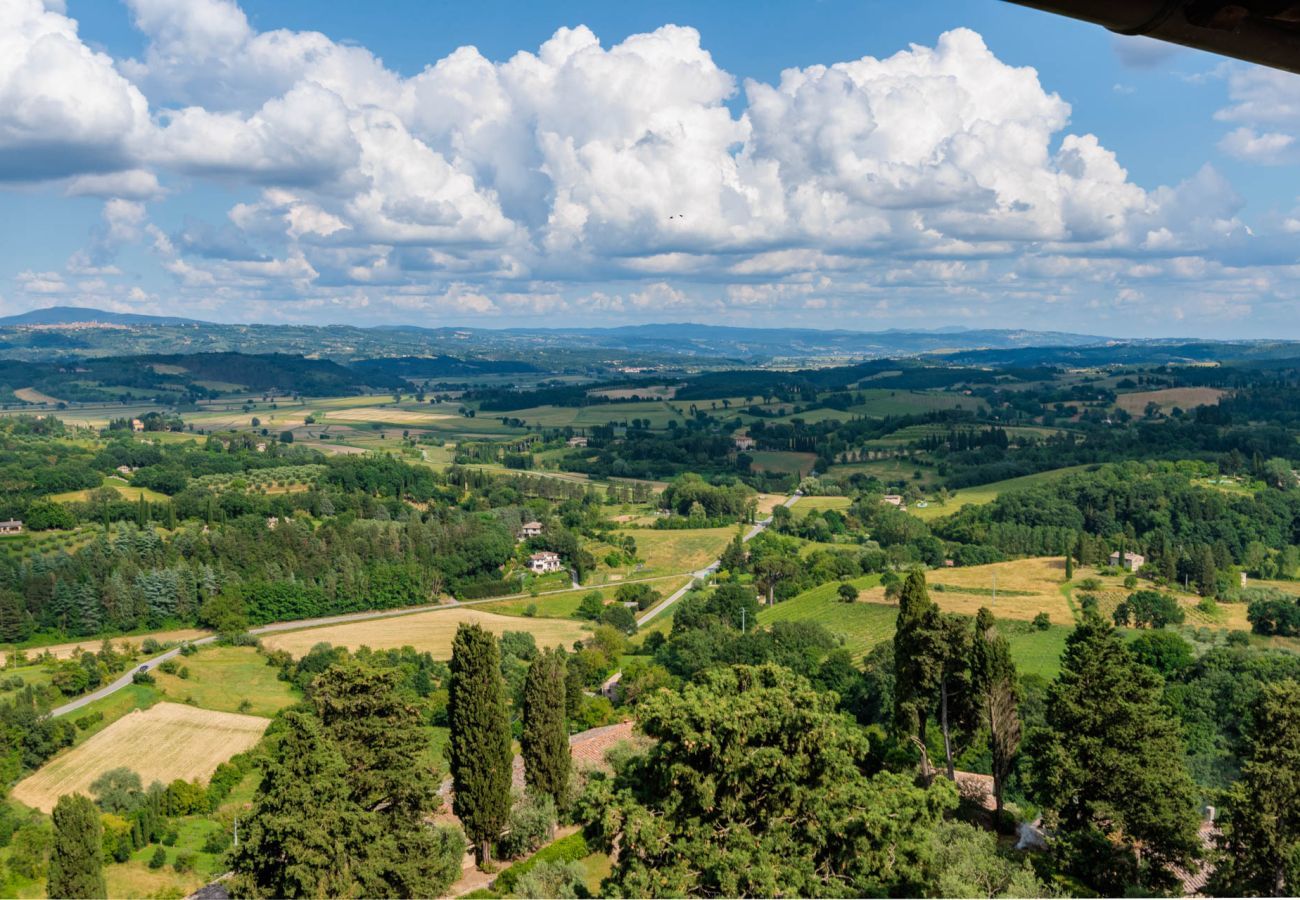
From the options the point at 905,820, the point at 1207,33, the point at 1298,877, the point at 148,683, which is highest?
the point at 1207,33

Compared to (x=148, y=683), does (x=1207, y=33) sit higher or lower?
higher

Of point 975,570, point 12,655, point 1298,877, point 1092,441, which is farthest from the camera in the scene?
point 1092,441

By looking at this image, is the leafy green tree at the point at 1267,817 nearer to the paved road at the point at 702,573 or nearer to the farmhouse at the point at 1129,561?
the paved road at the point at 702,573

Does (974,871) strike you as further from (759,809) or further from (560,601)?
(560,601)

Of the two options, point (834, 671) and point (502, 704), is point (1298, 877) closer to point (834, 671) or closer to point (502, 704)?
point (502, 704)

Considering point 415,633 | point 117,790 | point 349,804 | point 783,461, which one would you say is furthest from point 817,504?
point 349,804

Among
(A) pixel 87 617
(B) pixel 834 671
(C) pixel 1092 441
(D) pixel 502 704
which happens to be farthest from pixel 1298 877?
(C) pixel 1092 441

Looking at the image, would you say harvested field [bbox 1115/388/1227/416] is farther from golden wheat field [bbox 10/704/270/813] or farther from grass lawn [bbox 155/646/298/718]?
golden wheat field [bbox 10/704/270/813]

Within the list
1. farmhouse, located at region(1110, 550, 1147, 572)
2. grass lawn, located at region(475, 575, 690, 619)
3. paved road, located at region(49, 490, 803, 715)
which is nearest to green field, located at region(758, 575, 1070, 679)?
paved road, located at region(49, 490, 803, 715)

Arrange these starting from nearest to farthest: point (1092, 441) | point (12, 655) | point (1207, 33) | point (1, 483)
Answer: point (1207, 33)
point (12, 655)
point (1, 483)
point (1092, 441)
